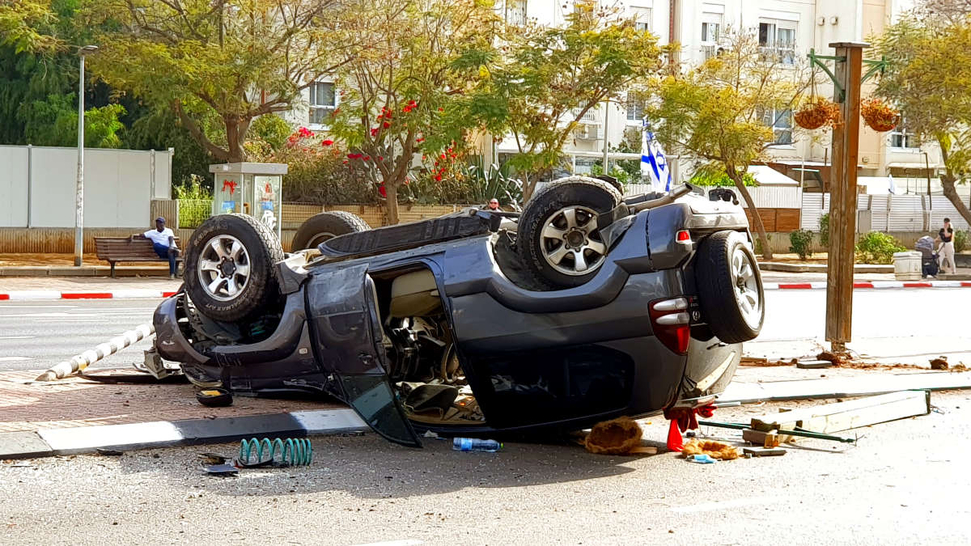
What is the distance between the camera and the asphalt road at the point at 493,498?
233 inches

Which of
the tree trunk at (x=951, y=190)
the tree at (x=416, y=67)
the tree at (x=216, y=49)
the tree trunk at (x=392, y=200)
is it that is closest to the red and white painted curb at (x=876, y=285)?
the tree at (x=416, y=67)

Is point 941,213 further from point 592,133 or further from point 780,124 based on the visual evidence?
point 592,133

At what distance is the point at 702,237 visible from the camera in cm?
749

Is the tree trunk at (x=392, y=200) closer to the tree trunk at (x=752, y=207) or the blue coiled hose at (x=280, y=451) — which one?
the tree trunk at (x=752, y=207)

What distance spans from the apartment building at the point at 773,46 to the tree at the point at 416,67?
1080 cm

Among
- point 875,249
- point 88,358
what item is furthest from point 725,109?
point 88,358

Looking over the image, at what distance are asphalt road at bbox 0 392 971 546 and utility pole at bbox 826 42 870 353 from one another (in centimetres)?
568

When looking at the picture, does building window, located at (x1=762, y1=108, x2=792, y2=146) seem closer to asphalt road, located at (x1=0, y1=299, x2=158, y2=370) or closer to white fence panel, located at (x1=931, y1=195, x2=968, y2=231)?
white fence panel, located at (x1=931, y1=195, x2=968, y2=231)

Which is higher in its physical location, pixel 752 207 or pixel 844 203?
pixel 752 207

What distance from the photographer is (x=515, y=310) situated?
7.60 m

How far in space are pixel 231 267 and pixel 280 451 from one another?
2.01 m

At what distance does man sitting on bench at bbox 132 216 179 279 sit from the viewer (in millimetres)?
28062

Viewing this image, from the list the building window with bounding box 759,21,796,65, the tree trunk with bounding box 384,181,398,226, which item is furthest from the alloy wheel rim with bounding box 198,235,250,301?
the building window with bounding box 759,21,796,65

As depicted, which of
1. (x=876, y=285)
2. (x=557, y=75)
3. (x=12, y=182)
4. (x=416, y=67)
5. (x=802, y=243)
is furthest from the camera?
(x=802, y=243)
